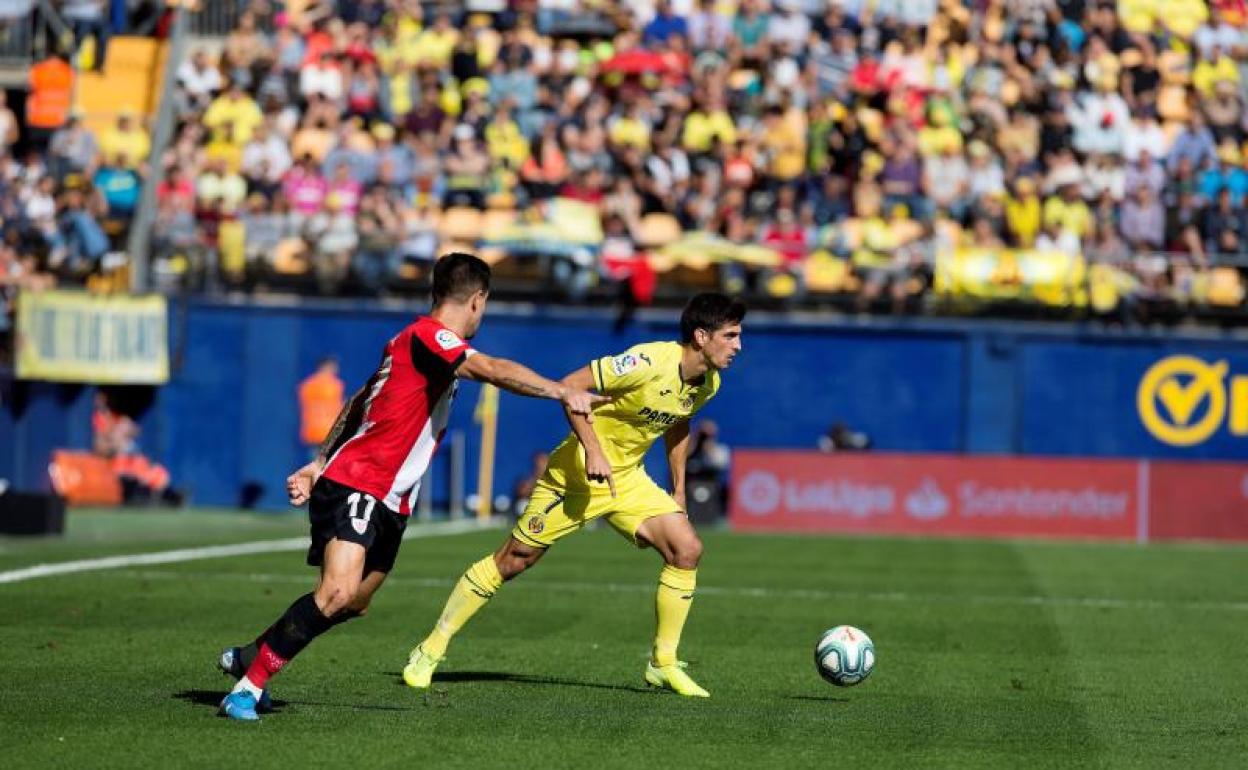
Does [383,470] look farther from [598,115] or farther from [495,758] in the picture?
[598,115]

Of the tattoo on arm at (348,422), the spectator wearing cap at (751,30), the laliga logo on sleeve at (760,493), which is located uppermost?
the spectator wearing cap at (751,30)

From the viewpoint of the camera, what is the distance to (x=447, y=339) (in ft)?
33.6

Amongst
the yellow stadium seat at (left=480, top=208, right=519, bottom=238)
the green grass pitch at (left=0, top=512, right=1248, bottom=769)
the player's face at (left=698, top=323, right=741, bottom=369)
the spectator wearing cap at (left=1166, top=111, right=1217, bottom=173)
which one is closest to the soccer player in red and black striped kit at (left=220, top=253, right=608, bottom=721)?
the green grass pitch at (left=0, top=512, right=1248, bottom=769)

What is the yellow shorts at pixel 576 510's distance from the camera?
12047 millimetres

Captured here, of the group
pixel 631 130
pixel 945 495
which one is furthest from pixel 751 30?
pixel 945 495

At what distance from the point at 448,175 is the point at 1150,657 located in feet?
62.3

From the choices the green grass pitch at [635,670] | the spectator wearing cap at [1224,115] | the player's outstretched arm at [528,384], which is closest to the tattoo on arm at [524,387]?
the player's outstretched arm at [528,384]

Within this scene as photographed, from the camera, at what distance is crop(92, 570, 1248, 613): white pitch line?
18656 millimetres

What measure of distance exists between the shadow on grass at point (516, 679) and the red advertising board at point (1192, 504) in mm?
18027

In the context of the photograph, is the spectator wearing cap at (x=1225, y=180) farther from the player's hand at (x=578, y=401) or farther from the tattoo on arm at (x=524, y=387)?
the tattoo on arm at (x=524, y=387)

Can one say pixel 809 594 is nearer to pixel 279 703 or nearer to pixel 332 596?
pixel 279 703

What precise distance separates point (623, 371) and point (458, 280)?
156cm

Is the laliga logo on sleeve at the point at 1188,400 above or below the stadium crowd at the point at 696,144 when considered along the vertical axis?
below

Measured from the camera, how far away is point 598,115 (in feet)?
107
